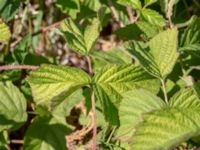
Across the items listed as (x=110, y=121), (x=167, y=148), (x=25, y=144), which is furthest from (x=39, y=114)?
(x=167, y=148)

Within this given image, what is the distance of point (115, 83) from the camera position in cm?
113

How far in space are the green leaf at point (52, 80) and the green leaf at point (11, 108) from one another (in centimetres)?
18

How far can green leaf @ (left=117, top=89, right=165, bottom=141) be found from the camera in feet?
3.42

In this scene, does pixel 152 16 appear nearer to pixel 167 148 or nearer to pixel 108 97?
pixel 108 97

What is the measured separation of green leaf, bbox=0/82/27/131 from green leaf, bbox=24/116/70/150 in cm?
4

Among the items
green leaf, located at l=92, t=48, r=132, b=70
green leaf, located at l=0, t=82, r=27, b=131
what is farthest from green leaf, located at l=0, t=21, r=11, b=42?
green leaf, located at l=92, t=48, r=132, b=70

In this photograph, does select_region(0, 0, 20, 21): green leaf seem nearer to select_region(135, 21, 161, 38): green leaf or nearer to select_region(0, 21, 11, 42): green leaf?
select_region(0, 21, 11, 42): green leaf

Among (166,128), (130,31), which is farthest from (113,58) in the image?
(166,128)

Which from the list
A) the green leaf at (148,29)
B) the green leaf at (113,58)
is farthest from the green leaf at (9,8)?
the green leaf at (148,29)

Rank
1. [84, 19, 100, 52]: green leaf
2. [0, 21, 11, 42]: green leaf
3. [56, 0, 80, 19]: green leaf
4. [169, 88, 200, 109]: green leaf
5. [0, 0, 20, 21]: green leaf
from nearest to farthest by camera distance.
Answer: [169, 88, 200, 109]: green leaf < [84, 19, 100, 52]: green leaf < [0, 21, 11, 42]: green leaf < [0, 0, 20, 21]: green leaf < [56, 0, 80, 19]: green leaf

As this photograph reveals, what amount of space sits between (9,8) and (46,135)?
41 centimetres

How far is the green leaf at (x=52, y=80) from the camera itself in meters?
1.09

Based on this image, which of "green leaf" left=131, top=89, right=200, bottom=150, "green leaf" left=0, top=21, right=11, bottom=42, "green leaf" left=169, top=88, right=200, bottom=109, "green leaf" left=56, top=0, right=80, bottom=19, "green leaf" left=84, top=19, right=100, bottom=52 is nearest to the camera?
"green leaf" left=131, top=89, right=200, bottom=150

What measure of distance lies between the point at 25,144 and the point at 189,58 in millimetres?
538
